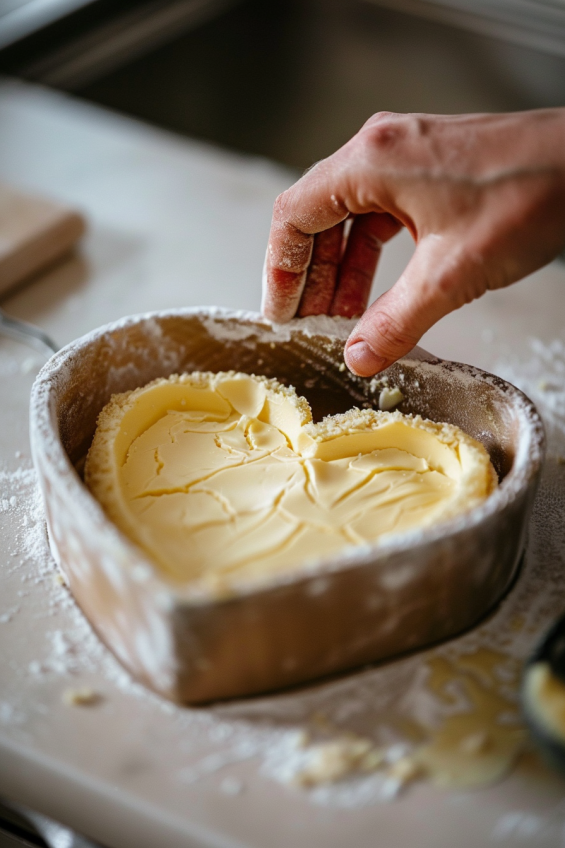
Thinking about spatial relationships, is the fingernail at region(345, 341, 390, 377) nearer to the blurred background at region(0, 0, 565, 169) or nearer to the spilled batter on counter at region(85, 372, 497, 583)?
the spilled batter on counter at region(85, 372, 497, 583)

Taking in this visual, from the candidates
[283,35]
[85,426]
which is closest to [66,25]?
[283,35]

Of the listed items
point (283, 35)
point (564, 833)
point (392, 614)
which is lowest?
point (564, 833)

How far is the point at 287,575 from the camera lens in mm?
671

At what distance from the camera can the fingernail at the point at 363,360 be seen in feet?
3.14

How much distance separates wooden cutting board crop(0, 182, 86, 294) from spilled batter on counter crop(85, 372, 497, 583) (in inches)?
29.0

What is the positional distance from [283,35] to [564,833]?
8.86 feet

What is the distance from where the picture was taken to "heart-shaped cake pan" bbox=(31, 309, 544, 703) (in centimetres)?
68

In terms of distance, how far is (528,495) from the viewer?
0.80 metres

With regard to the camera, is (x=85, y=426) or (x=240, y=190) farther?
(x=240, y=190)

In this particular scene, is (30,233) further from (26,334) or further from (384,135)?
(384,135)

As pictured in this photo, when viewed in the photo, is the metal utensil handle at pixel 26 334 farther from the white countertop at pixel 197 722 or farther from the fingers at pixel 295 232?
the fingers at pixel 295 232

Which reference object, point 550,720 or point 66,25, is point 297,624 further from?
point 66,25

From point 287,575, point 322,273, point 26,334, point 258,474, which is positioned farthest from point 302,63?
point 287,575

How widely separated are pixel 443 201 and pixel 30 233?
106 centimetres
